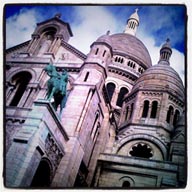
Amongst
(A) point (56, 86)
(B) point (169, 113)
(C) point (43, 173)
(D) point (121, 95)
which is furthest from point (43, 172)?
(D) point (121, 95)

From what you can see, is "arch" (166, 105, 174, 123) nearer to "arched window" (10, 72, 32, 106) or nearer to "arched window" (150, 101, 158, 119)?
"arched window" (150, 101, 158, 119)

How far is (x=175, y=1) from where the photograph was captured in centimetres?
1002

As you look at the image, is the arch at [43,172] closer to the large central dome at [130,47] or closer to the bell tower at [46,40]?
the bell tower at [46,40]

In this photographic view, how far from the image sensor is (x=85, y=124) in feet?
45.1

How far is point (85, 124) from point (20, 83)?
3.98 meters

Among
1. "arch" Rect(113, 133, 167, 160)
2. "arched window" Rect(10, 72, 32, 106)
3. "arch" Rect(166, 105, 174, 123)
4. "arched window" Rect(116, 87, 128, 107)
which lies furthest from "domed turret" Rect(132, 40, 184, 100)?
"arched window" Rect(10, 72, 32, 106)

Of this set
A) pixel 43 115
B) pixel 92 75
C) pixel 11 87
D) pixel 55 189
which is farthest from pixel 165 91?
pixel 55 189

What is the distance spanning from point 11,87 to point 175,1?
26.5 feet

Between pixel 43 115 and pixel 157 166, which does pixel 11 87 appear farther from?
pixel 157 166

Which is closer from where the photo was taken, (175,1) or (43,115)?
(175,1)

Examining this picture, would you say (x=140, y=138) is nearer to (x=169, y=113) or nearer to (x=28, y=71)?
(x=169, y=113)

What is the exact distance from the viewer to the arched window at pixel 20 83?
48.9 ft

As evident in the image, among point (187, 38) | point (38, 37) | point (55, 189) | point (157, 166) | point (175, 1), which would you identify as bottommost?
point (55, 189)

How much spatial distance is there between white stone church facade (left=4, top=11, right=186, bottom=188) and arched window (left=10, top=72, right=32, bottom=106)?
0.04 metres
